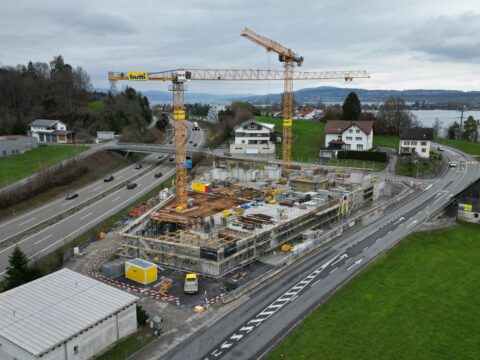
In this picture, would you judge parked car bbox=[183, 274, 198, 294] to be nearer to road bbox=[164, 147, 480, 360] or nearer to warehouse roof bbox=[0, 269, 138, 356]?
road bbox=[164, 147, 480, 360]

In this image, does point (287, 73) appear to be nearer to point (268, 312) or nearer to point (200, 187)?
point (200, 187)

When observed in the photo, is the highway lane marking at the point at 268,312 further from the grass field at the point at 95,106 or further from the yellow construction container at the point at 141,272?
the grass field at the point at 95,106

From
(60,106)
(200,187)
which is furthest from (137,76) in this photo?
(60,106)

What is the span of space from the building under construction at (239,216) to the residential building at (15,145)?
39.6 m

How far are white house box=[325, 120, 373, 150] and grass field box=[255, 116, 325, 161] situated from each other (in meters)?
4.48

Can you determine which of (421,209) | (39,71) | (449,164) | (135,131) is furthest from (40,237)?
(39,71)

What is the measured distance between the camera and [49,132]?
314 ft

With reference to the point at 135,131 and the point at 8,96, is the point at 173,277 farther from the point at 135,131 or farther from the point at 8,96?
the point at 8,96

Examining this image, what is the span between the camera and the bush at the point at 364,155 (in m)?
84.0

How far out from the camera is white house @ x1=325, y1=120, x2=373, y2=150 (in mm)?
90000

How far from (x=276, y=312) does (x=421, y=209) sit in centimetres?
3443

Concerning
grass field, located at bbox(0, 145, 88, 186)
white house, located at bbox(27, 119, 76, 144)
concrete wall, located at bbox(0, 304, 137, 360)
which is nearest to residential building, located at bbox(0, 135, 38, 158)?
grass field, located at bbox(0, 145, 88, 186)

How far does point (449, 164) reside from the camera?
271ft

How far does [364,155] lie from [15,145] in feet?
234
